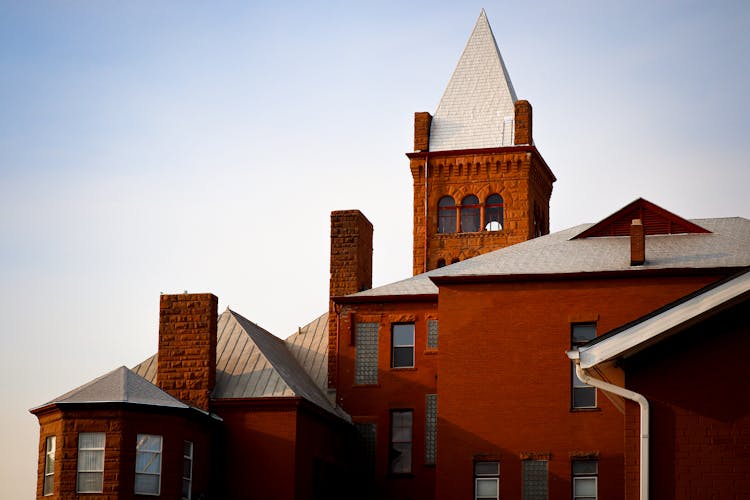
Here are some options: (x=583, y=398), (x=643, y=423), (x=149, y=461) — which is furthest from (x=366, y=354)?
(x=643, y=423)

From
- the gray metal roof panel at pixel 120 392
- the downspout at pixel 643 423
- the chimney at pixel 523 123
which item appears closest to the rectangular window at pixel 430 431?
the gray metal roof panel at pixel 120 392

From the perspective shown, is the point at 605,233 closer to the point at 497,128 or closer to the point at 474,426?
the point at 474,426

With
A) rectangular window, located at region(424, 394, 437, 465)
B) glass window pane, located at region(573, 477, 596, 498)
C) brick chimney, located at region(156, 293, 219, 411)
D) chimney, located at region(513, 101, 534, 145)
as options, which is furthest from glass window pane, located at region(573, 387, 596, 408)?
chimney, located at region(513, 101, 534, 145)

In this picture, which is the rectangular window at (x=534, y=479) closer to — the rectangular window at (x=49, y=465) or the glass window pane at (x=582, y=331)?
the glass window pane at (x=582, y=331)

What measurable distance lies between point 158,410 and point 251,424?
3.90 m

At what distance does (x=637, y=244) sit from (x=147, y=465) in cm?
1349

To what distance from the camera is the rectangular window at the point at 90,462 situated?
32.3 m

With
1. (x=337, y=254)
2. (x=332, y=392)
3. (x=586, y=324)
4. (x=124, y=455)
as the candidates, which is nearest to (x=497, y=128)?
(x=337, y=254)

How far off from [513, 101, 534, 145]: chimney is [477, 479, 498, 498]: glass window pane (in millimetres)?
31699

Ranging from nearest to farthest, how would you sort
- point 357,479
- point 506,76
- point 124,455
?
point 124,455 → point 357,479 → point 506,76

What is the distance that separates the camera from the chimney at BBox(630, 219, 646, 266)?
1358 inches

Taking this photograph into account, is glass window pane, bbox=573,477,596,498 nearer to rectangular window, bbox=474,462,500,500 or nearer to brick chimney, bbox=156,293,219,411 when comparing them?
rectangular window, bbox=474,462,500,500

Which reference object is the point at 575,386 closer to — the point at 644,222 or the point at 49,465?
the point at 644,222

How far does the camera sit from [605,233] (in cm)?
3759
